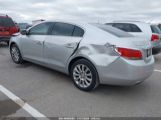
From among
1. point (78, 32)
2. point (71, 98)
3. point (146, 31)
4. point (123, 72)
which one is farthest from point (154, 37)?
point (71, 98)

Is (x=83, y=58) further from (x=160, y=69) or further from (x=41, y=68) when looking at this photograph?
(x=160, y=69)

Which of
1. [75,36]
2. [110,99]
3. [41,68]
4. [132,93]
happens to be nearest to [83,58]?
A: [75,36]

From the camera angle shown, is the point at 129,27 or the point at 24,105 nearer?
the point at 24,105

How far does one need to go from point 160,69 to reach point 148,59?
2.76m

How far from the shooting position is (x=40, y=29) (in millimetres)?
5934

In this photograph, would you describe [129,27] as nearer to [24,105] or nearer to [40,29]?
[40,29]

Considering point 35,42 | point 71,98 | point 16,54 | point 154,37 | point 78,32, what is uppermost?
point 78,32

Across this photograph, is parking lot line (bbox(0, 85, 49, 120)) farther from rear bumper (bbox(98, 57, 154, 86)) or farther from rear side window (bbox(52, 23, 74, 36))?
rear side window (bbox(52, 23, 74, 36))

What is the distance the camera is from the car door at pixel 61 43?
481cm

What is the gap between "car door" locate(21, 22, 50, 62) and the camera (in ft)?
18.7

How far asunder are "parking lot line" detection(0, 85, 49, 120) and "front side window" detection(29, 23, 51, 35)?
1923 millimetres

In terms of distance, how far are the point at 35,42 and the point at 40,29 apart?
0.41 metres

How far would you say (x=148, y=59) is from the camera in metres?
4.49

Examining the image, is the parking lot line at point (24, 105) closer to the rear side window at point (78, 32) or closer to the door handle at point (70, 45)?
the door handle at point (70, 45)
